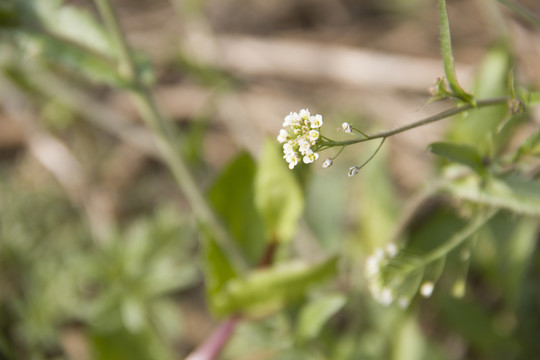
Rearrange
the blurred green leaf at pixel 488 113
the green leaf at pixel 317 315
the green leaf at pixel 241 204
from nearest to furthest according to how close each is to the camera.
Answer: the green leaf at pixel 317 315 < the green leaf at pixel 241 204 < the blurred green leaf at pixel 488 113

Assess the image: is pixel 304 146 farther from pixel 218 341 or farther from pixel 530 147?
pixel 218 341

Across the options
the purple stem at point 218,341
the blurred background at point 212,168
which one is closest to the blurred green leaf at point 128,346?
the blurred background at point 212,168

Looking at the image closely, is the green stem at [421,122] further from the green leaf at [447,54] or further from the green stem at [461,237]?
the green stem at [461,237]

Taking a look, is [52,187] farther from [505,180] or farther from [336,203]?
[505,180]

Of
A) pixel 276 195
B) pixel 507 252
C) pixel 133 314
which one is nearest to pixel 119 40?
pixel 276 195

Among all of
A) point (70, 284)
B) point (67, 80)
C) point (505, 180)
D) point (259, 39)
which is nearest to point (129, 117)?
point (67, 80)

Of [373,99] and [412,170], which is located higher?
[373,99]

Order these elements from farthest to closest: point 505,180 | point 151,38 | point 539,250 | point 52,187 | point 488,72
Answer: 1. point 151,38
2. point 52,187
3. point 539,250
4. point 488,72
5. point 505,180
